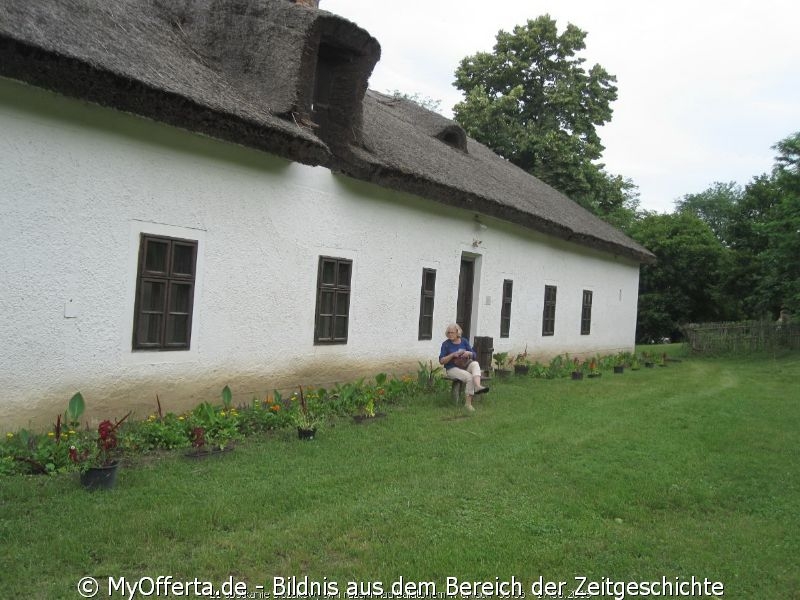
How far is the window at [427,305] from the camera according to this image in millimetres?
11500

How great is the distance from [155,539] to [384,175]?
6.68 metres

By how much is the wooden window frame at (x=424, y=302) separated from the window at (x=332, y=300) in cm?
197

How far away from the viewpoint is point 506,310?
14.1 metres

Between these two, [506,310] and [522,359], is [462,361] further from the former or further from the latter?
[522,359]

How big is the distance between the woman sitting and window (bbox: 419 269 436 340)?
222 centimetres

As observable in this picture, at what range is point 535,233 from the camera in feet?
48.6

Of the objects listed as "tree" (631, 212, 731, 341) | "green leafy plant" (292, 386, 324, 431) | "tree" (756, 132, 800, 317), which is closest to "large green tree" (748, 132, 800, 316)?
"tree" (756, 132, 800, 317)

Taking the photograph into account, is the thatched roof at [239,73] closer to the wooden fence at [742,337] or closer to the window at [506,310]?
the window at [506,310]

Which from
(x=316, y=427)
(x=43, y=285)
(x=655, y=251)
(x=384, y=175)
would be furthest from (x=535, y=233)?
(x=655, y=251)

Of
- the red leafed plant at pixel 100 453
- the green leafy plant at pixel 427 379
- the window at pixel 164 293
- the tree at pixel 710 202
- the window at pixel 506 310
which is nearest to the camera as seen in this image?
the red leafed plant at pixel 100 453

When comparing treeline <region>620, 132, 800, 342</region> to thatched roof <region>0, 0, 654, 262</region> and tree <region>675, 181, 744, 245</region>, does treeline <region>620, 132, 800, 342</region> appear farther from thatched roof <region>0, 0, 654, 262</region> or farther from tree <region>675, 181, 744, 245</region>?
tree <region>675, 181, 744, 245</region>

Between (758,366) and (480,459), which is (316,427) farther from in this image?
(758,366)

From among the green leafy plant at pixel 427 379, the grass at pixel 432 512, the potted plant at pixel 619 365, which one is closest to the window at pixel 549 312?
the potted plant at pixel 619 365

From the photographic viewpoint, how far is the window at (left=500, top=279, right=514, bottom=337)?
14.0 m
